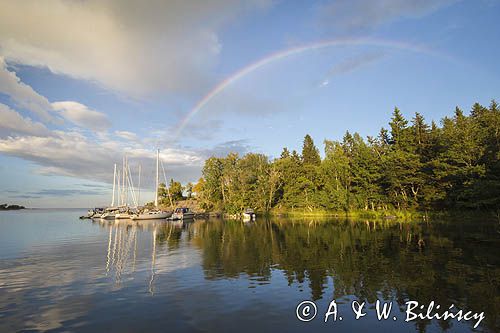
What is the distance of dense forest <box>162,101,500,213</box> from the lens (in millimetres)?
46094

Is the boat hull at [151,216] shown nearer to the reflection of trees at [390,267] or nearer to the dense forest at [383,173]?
the dense forest at [383,173]

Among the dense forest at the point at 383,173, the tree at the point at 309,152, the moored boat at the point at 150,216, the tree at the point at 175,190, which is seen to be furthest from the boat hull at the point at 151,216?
the tree at the point at 309,152

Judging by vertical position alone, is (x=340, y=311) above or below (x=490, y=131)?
below

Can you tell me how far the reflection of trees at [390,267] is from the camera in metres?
13.1

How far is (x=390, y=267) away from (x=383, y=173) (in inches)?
1817

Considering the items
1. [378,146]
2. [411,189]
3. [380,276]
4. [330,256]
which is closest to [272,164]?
[378,146]

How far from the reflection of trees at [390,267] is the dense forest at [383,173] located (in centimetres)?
2110

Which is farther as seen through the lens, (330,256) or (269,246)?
(269,246)

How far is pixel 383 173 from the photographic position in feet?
198

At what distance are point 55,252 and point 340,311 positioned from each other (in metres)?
28.4

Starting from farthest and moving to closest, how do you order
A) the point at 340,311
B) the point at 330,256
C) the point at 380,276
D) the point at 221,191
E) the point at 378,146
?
the point at 221,191, the point at 378,146, the point at 330,256, the point at 380,276, the point at 340,311

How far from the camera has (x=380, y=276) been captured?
16375 mm

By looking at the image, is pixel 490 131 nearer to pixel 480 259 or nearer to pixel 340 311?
pixel 480 259

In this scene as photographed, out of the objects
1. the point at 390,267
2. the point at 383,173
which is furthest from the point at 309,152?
the point at 390,267
